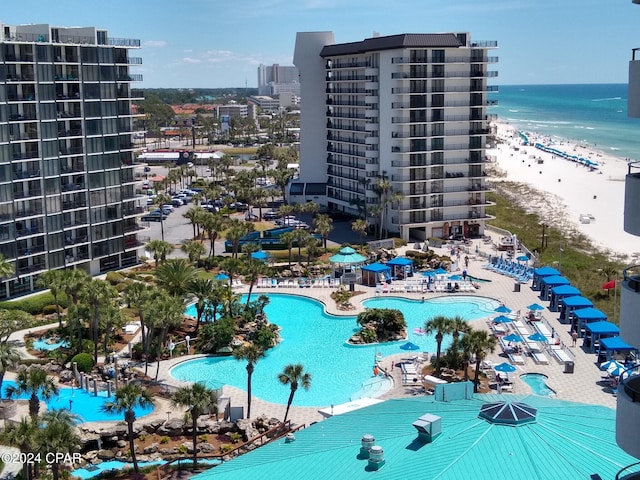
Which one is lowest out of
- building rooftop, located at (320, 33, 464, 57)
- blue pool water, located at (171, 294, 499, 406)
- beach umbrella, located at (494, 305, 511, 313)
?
blue pool water, located at (171, 294, 499, 406)

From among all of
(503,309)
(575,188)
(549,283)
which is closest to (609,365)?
(503,309)

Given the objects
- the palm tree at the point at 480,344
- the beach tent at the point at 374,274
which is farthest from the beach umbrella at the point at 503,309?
the palm tree at the point at 480,344

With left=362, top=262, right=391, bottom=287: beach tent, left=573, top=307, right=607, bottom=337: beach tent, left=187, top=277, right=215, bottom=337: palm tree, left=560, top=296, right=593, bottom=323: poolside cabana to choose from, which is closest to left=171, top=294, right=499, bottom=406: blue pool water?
left=362, top=262, right=391, bottom=287: beach tent

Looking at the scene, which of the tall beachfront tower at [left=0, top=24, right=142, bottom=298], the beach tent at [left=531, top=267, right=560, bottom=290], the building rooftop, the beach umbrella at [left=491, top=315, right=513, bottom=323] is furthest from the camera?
the building rooftop

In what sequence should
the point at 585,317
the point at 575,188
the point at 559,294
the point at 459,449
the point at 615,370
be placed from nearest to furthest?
the point at 459,449, the point at 615,370, the point at 585,317, the point at 559,294, the point at 575,188

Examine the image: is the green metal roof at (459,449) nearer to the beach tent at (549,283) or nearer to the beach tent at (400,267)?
the beach tent at (549,283)

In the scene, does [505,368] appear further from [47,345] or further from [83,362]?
[47,345]

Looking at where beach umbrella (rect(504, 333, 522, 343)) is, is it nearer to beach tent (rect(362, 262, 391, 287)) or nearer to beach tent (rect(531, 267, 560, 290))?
beach tent (rect(531, 267, 560, 290))

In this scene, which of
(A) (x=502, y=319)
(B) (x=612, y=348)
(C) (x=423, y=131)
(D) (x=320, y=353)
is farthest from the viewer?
(C) (x=423, y=131)
